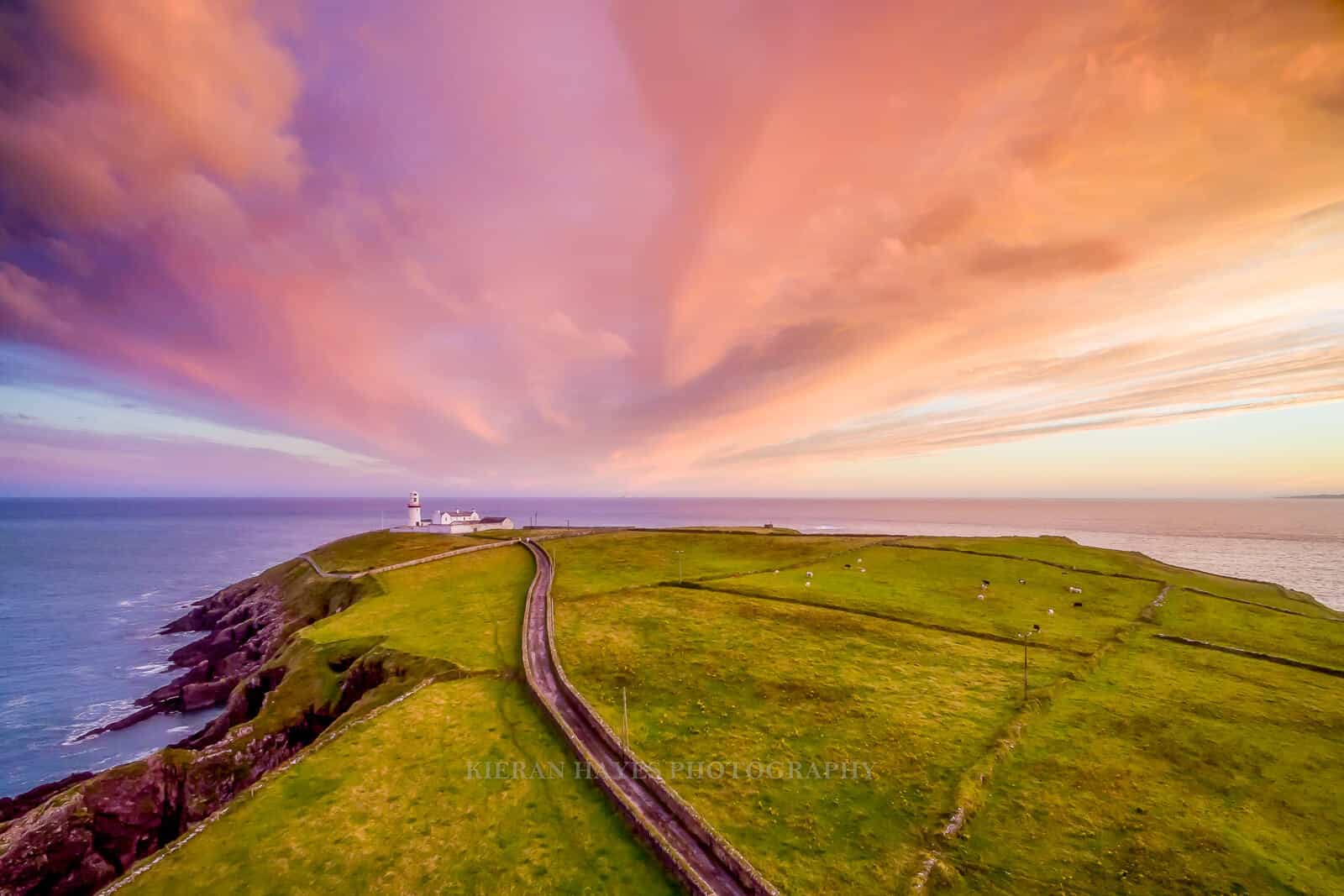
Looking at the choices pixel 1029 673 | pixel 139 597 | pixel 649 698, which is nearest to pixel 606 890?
pixel 649 698

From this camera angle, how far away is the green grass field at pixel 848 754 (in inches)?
759

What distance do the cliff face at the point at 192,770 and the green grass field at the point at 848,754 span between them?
1633mm

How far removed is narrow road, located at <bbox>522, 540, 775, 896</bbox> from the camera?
60.1ft

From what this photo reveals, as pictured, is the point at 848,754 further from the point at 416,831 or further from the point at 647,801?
the point at 416,831

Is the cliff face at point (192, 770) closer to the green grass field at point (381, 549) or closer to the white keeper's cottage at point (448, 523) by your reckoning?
the green grass field at point (381, 549)

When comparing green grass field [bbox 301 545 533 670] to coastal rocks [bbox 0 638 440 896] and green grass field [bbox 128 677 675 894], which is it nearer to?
coastal rocks [bbox 0 638 440 896]

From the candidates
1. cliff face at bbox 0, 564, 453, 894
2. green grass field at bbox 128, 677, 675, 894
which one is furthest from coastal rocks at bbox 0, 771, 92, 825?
green grass field at bbox 128, 677, 675, 894

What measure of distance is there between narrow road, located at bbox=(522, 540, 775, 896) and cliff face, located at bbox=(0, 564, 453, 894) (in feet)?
29.2

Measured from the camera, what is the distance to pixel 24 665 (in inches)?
2486

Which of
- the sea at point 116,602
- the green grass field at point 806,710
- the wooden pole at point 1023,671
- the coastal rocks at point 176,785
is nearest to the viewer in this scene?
the green grass field at point 806,710

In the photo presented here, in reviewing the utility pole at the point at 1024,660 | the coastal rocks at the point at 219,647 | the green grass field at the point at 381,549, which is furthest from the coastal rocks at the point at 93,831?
the utility pole at the point at 1024,660

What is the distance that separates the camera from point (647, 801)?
22438 mm

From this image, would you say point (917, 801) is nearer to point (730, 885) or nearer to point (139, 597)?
point (730, 885)

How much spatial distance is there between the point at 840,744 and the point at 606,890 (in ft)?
46.1
